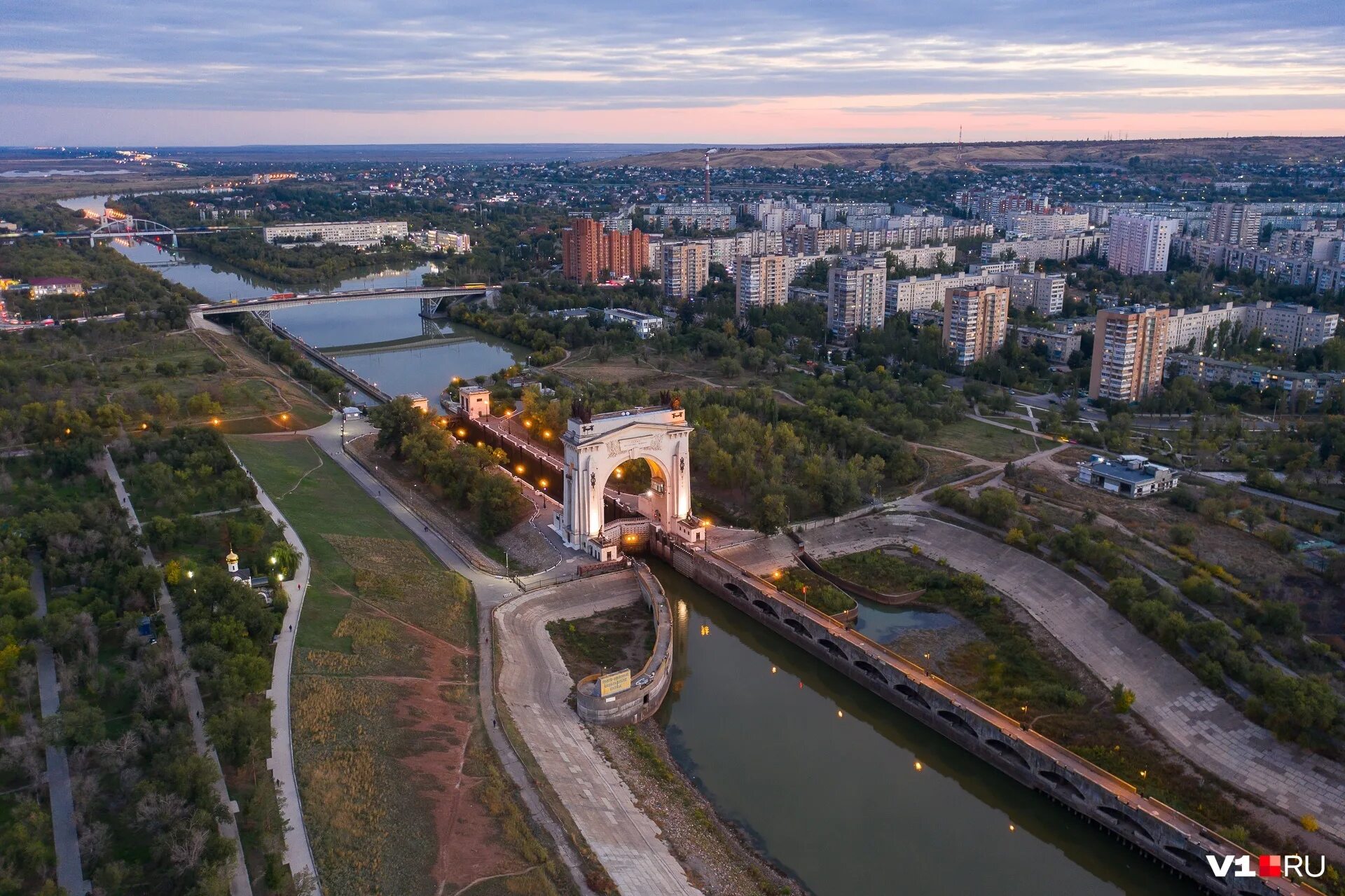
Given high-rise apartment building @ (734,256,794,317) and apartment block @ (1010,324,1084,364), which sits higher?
high-rise apartment building @ (734,256,794,317)

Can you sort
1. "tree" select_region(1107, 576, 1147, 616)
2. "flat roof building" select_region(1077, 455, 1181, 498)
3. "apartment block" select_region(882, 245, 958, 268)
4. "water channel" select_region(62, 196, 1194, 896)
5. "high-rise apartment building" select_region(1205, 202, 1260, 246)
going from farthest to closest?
"high-rise apartment building" select_region(1205, 202, 1260, 246)
"apartment block" select_region(882, 245, 958, 268)
"flat roof building" select_region(1077, 455, 1181, 498)
"tree" select_region(1107, 576, 1147, 616)
"water channel" select_region(62, 196, 1194, 896)

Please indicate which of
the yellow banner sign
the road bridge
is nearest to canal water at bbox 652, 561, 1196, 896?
the yellow banner sign

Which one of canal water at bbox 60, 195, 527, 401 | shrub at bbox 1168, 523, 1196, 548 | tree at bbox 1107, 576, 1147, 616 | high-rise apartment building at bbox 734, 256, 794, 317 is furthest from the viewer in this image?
high-rise apartment building at bbox 734, 256, 794, 317

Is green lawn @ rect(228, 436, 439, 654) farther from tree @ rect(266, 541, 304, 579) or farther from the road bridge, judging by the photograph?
the road bridge

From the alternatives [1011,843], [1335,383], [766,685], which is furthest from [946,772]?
[1335,383]

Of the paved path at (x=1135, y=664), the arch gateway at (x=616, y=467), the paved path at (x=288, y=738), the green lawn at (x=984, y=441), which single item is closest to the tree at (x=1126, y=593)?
the paved path at (x=1135, y=664)

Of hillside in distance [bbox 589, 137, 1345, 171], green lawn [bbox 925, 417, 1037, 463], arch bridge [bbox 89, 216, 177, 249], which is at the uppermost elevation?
hillside in distance [bbox 589, 137, 1345, 171]

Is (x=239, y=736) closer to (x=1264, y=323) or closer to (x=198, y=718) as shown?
(x=198, y=718)
